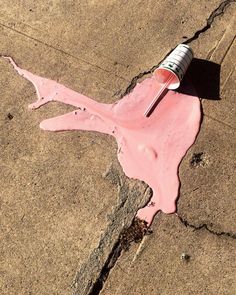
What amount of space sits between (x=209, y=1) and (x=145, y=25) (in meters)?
0.77

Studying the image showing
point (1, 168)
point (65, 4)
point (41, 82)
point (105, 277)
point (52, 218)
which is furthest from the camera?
point (65, 4)

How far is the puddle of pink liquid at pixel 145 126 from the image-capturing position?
472 centimetres

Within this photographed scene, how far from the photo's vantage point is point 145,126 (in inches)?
197

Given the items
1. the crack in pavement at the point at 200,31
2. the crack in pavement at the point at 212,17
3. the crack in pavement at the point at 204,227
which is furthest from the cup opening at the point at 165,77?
the crack in pavement at the point at 204,227

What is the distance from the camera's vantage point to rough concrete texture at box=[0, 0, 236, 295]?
4.36m

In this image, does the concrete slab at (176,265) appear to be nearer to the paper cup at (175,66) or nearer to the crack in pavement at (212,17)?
the paper cup at (175,66)

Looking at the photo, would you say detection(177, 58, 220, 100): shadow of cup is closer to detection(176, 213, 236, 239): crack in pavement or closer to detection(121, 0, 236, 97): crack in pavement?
→ detection(121, 0, 236, 97): crack in pavement

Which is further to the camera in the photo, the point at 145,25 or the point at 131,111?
the point at 145,25

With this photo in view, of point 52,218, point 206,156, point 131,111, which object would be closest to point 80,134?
point 131,111

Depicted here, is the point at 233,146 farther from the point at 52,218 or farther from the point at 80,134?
the point at 52,218

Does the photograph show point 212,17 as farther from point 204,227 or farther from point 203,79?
point 204,227

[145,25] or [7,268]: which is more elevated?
[145,25]

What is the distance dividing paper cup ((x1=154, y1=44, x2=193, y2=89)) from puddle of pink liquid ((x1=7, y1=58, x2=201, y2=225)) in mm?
94

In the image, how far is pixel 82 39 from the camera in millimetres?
5641
